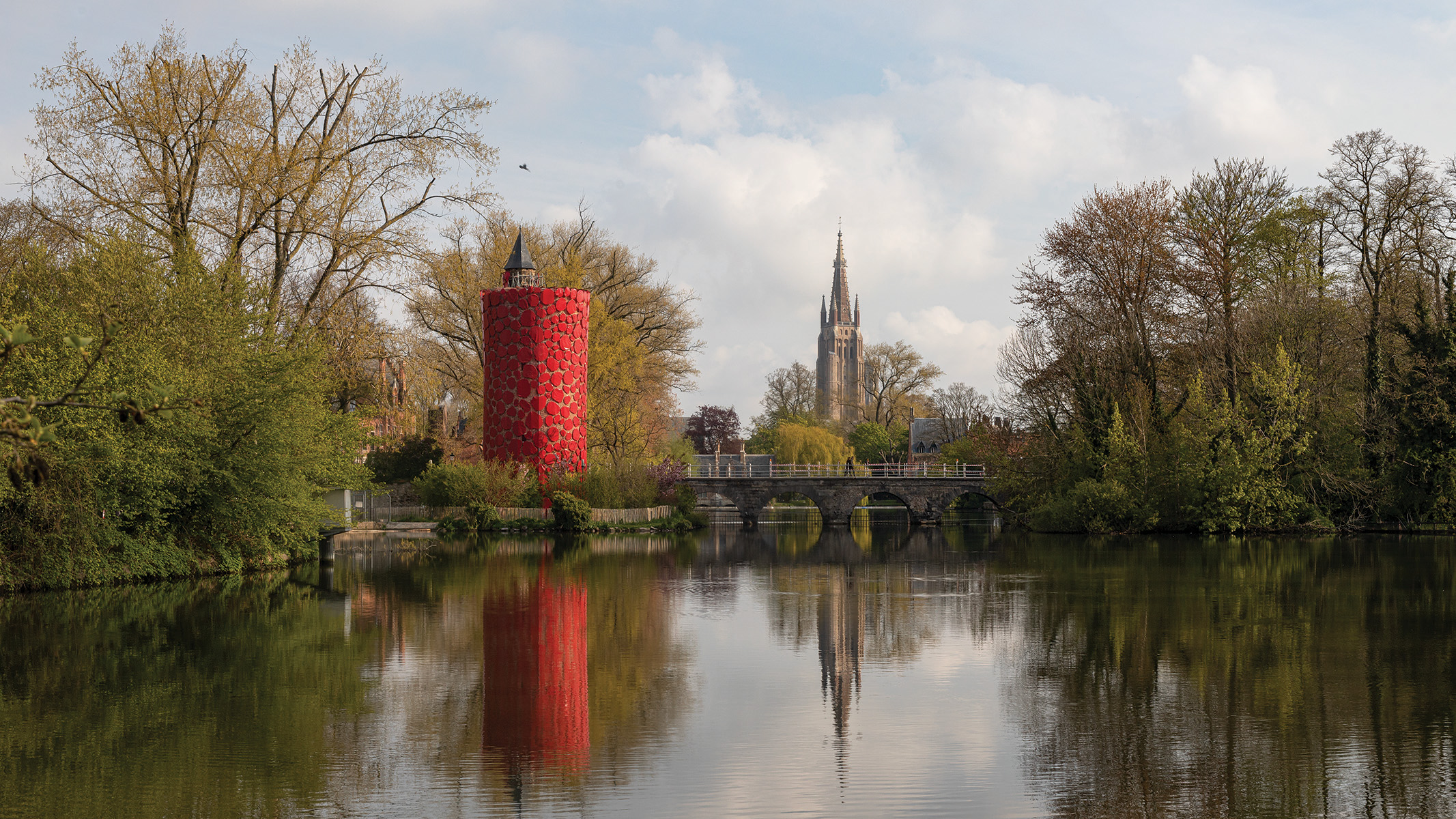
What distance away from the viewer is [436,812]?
23.1ft

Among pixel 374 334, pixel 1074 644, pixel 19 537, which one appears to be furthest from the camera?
pixel 374 334

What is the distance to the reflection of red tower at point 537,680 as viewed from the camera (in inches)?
350

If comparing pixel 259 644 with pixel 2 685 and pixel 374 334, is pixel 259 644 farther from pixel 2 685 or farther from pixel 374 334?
pixel 374 334

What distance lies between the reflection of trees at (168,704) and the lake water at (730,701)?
40 millimetres

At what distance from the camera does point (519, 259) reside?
135 feet

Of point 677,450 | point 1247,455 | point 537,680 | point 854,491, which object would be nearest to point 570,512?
point 854,491

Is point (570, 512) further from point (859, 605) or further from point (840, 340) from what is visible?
point (840, 340)

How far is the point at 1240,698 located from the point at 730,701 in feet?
14.4

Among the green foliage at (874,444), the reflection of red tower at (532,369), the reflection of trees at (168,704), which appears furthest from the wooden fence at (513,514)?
the green foliage at (874,444)

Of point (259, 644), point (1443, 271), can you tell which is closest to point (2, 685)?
point (259, 644)

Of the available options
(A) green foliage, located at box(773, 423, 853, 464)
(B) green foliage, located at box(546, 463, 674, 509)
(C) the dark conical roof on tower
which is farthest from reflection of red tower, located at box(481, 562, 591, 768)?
(A) green foliage, located at box(773, 423, 853, 464)

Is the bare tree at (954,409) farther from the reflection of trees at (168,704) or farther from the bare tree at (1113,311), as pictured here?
the reflection of trees at (168,704)

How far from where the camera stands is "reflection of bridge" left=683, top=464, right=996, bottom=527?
172 feet

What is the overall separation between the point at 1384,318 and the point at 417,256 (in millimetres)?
29699
